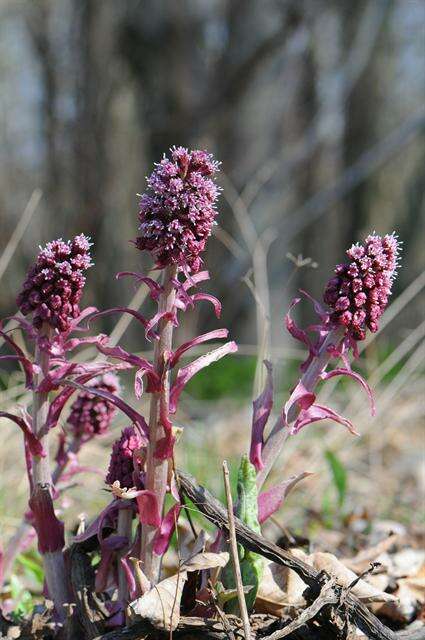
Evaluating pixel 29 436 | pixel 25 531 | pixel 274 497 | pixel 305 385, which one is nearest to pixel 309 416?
pixel 305 385

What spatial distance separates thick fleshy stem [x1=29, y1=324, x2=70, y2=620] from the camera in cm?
141

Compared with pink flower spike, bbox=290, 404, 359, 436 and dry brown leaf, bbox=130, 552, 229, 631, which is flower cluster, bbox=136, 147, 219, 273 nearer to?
pink flower spike, bbox=290, 404, 359, 436

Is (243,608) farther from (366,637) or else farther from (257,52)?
(257,52)

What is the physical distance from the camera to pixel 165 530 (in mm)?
1402

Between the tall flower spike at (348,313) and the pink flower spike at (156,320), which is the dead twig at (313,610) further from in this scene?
the pink flower spike at (156,320)

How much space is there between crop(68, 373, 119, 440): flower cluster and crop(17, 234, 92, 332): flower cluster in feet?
1.70

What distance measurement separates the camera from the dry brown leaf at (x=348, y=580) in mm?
1585

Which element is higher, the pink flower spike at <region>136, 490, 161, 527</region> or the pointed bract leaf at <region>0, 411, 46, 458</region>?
the pointed bract leaf at <region>0, 411, 46, 458</region>

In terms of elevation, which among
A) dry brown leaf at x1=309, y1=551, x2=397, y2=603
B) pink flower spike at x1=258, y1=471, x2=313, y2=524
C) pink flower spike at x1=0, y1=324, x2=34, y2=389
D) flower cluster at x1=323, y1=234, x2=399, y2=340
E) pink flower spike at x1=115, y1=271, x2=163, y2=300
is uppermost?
flower cluster at x1=323, y1=234, x2=399, y2=340

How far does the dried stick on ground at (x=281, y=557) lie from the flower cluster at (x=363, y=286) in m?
0.43

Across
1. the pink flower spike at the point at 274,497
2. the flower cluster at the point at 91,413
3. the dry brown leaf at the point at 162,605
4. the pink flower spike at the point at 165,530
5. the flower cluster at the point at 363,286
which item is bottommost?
the dry brown leaf at the point at 162,605

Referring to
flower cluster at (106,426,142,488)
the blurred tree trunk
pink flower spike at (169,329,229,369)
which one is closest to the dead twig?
flower cluster at (106,426,142,488)

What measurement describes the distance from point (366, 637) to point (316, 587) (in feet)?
0.48

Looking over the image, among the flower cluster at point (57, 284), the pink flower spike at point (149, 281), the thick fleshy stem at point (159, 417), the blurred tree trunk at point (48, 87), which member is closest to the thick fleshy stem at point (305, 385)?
the thick fleshy stem at point (159, 417)
